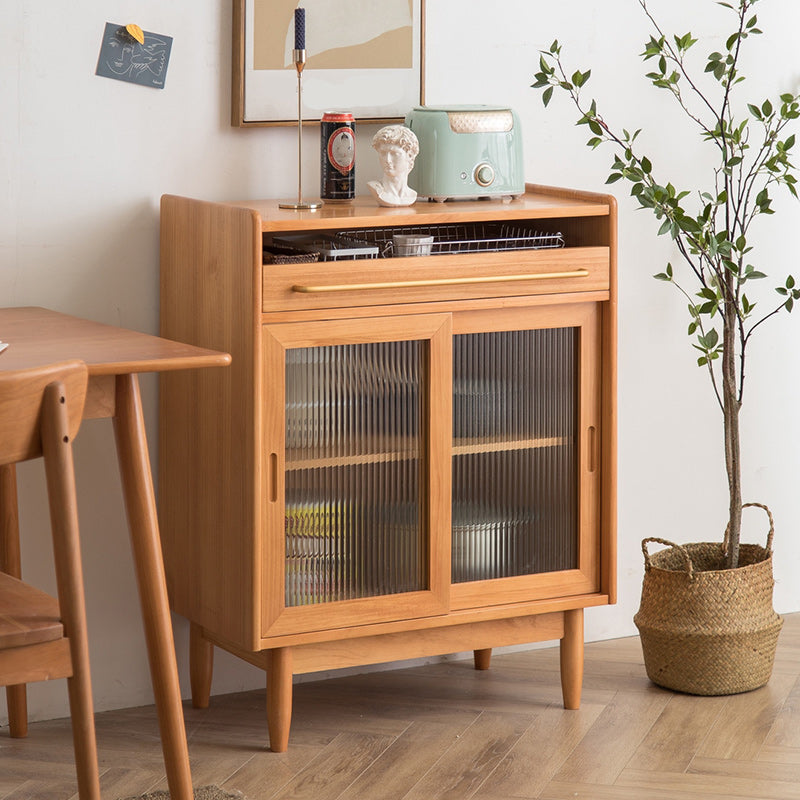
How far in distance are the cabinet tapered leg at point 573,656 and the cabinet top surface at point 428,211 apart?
32.8 inches

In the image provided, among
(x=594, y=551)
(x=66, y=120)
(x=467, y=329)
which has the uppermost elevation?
(x=66, y=120)

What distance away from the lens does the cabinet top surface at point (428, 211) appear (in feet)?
8.39

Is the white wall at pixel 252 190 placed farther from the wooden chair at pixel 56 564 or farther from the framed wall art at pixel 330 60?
the wooden chair at pixel 56 564

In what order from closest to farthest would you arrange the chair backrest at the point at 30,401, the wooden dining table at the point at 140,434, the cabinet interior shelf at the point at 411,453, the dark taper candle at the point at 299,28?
the chair backrest at the point at 30,401, the wooden dining table at the point at 140,434, the cabinet interior shelf at the point at 411,453, the dark taper candle at the point at 299,28

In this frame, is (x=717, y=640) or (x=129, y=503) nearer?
(x=129, y=503)

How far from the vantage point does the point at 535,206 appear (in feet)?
9.13

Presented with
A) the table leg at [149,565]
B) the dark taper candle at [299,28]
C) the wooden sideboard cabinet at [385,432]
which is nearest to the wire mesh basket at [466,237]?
the wooden sideboard cabinet at [385,432]

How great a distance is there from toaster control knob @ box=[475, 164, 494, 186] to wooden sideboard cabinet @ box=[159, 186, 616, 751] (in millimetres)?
46

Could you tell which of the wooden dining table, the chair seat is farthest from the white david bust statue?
the chair seat

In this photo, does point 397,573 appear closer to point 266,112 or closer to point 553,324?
point 553,324

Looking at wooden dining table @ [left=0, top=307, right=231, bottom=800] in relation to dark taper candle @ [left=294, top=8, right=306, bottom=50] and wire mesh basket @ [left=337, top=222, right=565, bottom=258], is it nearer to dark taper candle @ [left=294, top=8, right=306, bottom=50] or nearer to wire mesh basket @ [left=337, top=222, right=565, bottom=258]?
wire mesh basket @ [left=337, top=222, right=565, bottom=258]

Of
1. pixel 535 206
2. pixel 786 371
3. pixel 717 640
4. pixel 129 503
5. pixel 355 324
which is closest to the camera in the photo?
pixel 129 503

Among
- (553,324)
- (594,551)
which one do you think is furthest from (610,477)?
(553,324)

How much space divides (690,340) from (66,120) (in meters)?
1.59
